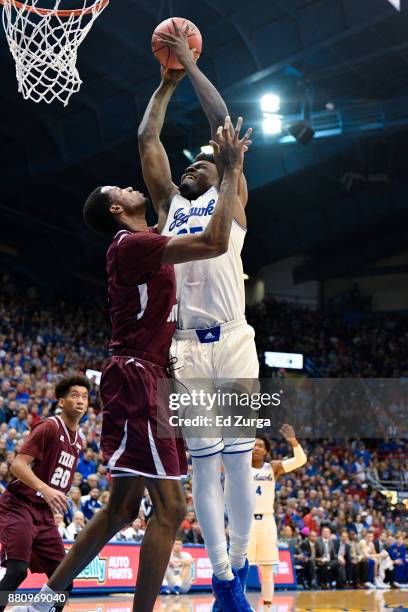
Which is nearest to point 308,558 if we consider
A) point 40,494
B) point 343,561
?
point 343,561

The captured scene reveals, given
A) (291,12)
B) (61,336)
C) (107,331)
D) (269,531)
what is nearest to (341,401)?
(107,331)

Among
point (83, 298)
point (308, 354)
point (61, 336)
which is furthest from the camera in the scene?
point (308, 354)

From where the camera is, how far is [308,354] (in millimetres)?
33781

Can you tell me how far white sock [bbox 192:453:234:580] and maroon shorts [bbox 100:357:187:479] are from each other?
0.21 m

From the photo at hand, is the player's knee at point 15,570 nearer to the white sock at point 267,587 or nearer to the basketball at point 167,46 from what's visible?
the basketball at point 167,46

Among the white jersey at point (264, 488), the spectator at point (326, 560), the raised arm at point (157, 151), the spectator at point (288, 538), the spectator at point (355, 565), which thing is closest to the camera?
the raised arm at point (157, 151)

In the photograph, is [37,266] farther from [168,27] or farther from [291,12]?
[168,27]

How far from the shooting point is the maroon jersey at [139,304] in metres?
4.39

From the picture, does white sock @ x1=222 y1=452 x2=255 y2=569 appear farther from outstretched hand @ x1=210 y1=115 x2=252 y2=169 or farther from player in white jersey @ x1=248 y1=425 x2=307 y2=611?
player in white jersey @ x1=248 y1=425 x2=307 y2=611

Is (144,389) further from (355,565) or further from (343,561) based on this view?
(355,565)

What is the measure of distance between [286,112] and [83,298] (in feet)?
→ 38.8

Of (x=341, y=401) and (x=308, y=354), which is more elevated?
(x=308, y=354)

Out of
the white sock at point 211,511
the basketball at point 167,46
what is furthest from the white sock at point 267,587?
the basketball at point 167,46

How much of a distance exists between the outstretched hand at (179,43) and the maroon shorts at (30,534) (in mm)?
3256
